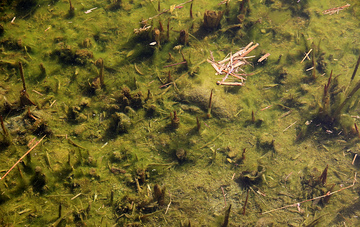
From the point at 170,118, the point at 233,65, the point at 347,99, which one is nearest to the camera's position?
the point at 170,118

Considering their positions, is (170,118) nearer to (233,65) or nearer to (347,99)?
(233,65)

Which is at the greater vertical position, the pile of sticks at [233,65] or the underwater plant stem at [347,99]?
the pile of sticks at [233,65]

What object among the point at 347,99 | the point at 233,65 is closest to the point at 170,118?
the point at 233,65

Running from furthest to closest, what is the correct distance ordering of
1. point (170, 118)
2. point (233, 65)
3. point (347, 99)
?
point (233, 65)
point (347, 99)
point (170, 118)

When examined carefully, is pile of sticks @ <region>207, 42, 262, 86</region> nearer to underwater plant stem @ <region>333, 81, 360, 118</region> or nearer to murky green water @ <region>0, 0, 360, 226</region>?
murky green water @ <region>0, 0, 360, 226</region>

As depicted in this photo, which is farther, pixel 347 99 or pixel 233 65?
pixel 233 65

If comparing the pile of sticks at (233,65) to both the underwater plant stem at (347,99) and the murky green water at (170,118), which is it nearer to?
the murky green water at (170,118)

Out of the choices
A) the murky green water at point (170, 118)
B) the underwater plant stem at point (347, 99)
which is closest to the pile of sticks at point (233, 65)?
the murky green water at point (170, 118)

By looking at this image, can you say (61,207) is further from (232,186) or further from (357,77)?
(357,77)
